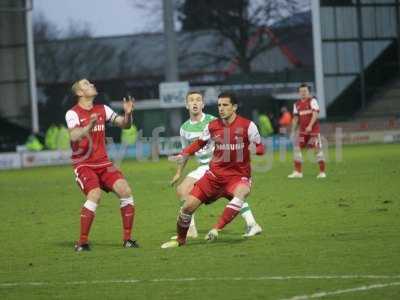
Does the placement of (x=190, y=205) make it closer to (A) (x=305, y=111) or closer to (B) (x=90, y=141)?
(B) (x=90, y=141)

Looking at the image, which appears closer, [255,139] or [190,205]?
[190,205]

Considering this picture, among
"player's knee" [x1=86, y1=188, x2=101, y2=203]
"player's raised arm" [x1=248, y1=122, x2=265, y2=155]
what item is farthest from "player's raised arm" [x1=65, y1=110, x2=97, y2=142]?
"player's raised arm" [x1=248, y1=122, x2=265, y2=155]

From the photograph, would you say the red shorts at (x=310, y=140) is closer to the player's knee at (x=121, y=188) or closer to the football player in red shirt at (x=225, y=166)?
the football player in red shirt at (x=225, y=166)

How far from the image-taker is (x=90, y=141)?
45.7ft

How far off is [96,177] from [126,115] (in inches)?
34.5

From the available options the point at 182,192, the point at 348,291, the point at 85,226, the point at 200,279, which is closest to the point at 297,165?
the point at 182,192

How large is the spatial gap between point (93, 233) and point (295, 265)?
5312mm

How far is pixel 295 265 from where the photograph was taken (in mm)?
11461

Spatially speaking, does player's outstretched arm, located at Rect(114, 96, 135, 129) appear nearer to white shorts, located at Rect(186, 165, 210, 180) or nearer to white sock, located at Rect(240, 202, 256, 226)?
white shorts, located at Rect(186, 165, 210, 180)

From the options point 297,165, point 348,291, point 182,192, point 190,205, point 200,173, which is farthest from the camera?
point 297,165

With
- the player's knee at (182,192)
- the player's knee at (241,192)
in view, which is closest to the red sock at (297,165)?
the player's knee at (182,192)

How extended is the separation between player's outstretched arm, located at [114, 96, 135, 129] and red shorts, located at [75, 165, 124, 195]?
57cm

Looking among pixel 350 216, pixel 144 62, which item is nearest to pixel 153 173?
pixel 350 216

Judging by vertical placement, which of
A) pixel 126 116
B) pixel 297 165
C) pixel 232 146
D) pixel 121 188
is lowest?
pixel 297 165
